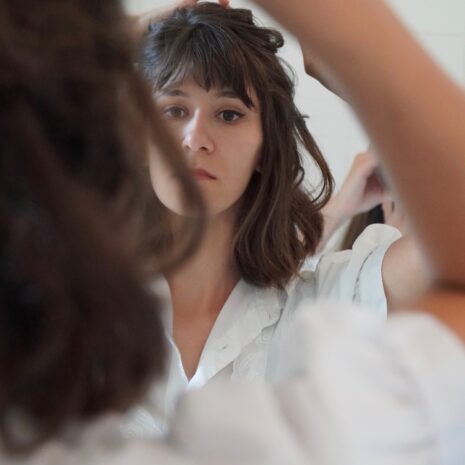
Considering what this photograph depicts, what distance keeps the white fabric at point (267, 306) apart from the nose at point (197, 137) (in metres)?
0.16

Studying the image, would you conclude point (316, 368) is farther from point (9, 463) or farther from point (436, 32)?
point (436, 32)

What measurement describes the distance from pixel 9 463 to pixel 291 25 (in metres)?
0.21

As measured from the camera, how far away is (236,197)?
0.96 m

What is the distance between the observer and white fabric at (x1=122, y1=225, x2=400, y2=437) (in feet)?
2.89

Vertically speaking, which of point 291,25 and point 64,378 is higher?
point 291,25

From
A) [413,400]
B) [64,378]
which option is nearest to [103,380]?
[64,378]

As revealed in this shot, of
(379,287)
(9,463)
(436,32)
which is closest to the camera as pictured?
(9,463)

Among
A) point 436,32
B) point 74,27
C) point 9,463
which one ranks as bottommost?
point 436,32

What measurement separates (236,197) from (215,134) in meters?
0.08

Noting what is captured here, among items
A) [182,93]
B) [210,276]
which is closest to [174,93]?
[182,93]

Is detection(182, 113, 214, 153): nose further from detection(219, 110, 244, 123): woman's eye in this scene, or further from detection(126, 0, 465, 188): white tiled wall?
detection(126, 0, 465, 188): white tiled wall

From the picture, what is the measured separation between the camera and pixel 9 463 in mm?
299

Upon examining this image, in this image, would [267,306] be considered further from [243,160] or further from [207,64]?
[207,64]

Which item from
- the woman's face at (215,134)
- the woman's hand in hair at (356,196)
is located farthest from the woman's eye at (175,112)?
the woman's hand in hair at (356,196)
